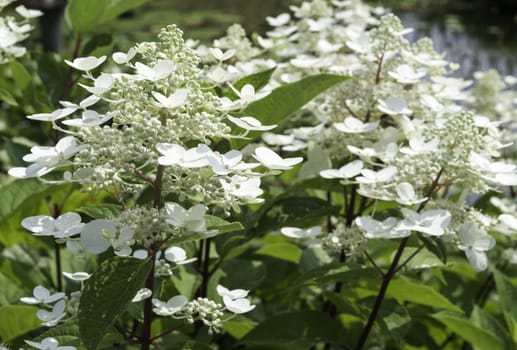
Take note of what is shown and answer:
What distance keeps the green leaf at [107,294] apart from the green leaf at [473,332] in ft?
2.77

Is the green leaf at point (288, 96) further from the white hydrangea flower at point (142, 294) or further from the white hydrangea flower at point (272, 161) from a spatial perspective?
the white hydrangea flower at point (142, 294)

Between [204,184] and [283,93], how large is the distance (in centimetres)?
39

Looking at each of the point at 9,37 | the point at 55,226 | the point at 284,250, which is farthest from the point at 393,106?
the point at 9,37

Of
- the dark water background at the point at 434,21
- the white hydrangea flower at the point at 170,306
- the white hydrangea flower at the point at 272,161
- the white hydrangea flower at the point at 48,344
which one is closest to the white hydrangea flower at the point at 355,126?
the white hydrangea flower at the point at 272,161

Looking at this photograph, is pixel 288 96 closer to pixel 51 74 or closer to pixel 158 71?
pixel 158 71

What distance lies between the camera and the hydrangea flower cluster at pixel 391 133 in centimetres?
137

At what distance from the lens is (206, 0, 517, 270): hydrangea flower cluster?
1.37 meters

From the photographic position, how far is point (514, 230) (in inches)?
56.5

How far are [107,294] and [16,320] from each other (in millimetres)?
594

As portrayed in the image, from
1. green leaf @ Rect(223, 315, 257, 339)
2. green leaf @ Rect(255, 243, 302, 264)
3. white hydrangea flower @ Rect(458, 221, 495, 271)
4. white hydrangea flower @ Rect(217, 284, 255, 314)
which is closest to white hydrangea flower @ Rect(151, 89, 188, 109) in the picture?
white hydrangea flower @ Rect(217, 284, 255, 314)

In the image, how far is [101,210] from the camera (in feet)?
4.10

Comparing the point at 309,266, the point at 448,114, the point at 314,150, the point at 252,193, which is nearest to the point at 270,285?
the point at 309,266

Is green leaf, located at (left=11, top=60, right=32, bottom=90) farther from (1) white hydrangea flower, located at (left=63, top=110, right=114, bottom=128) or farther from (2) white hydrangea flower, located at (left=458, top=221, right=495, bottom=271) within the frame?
(2) white hydrangea flower, located at (left=458, top=221, right=495, bottom=271)

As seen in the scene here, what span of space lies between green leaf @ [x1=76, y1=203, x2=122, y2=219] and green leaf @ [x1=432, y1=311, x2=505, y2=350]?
0.84m
